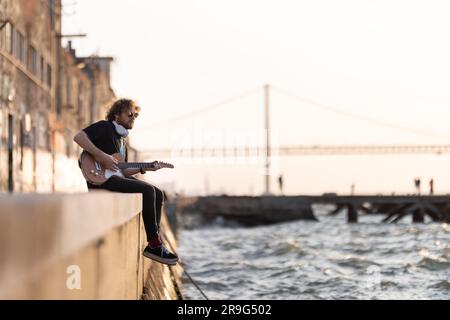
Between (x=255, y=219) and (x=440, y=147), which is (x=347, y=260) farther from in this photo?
(x=440, y=147)

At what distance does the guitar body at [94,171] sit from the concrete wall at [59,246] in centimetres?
181

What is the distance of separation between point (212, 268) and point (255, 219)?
120 feet

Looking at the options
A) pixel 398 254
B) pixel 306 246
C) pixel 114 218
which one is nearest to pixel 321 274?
pixel 398 254

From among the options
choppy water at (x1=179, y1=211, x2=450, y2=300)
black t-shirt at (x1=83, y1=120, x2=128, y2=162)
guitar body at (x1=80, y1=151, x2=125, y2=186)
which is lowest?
choppy water at (x1=179, y1=211, x2=450, y2=300)

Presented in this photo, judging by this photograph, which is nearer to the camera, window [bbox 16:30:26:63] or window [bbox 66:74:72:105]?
window [bbox 16:30:26:63]

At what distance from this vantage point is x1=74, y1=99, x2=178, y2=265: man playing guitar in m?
6.36

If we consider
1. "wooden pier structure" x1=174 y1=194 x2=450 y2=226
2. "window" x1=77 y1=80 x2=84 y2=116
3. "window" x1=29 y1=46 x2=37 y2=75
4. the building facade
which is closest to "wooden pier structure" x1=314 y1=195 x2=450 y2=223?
"wooden pier structure" x1=174 y1=194 x2=450 y2=226

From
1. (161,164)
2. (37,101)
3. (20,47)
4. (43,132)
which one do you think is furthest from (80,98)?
(161,164)

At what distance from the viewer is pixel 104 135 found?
661 cm

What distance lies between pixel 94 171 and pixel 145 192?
479 mm

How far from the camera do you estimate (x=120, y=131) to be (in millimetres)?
6699

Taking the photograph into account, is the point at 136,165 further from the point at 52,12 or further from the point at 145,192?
the point at 52,12

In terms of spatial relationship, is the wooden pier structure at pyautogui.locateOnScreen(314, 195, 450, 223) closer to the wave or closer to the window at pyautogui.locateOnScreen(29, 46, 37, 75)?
the window at pyautogui.locateOnScreen(29, 46, 37, 75)

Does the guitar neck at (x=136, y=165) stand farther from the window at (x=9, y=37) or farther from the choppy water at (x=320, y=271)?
the window at (x=9, y=37)
